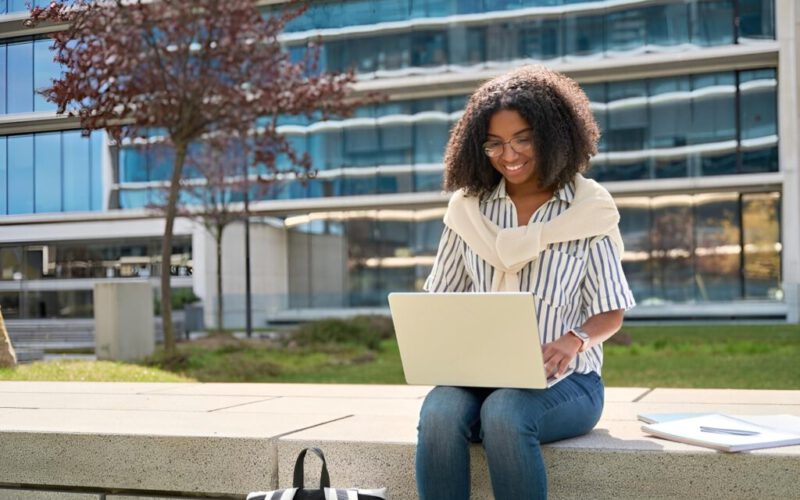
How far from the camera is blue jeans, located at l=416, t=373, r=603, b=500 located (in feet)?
9.42

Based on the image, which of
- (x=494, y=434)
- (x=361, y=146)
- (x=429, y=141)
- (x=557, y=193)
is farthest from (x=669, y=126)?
(x=494, y=434)

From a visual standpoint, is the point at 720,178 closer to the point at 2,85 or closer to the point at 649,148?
the point at 649,148

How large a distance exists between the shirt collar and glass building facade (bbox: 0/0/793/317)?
1646 cm

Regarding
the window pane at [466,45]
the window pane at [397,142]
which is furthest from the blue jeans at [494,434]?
the window pane at [397,142]

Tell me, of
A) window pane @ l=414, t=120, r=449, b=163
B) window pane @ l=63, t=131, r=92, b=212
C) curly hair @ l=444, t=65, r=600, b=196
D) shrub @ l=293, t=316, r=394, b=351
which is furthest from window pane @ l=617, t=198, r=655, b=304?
curly hair @ l=444, t=65, r=600, b=196

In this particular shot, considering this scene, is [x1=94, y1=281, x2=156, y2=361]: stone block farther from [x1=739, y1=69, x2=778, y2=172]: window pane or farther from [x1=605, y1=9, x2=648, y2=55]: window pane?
[x1=739, y1=69, x2=778, y2=172]: window pane

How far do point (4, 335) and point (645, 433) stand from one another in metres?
6.50

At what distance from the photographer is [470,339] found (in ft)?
9.95

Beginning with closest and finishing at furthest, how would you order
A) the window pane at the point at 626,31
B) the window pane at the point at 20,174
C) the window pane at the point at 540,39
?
the window pane at the point at 20,174 → the window pane at the point at 626,31 → the window pane at the point at 540,39

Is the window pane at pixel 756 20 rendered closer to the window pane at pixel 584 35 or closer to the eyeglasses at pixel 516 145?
the window pane at pixel 584 35

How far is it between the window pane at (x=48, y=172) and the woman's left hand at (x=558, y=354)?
5186 millimetres

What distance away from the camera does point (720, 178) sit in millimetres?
22406

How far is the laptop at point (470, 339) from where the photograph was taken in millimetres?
2898

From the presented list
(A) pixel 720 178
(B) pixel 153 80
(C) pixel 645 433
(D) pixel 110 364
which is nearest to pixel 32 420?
(C) pixel 645 433
